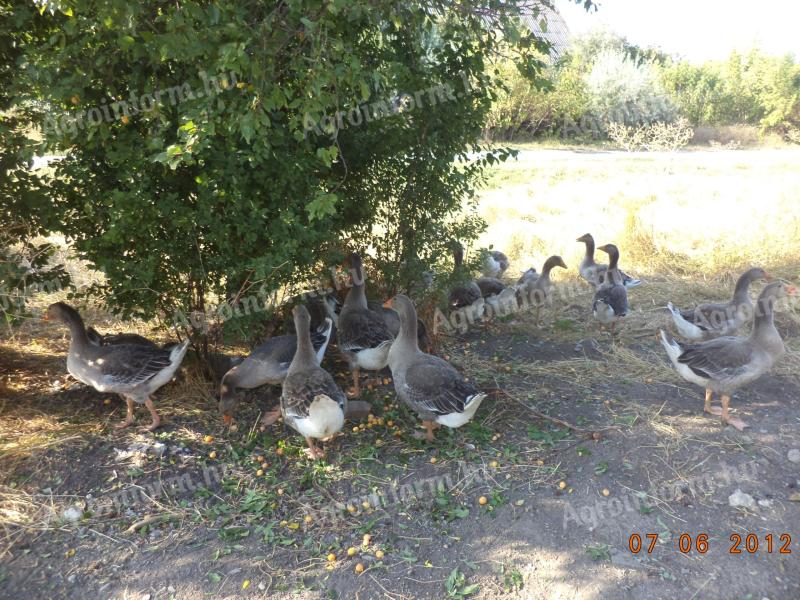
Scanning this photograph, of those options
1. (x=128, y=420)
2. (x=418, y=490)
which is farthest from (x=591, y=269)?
(x=128, y=420)

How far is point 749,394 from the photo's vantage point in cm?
715

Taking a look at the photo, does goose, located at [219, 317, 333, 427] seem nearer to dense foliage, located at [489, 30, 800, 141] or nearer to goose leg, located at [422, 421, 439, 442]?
goose leg, located at [422, 421, 439, 442]

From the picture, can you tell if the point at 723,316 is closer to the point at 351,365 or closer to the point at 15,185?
the point at 351,365

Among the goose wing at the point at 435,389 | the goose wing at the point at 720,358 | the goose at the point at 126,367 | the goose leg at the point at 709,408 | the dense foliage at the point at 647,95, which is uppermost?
the dense foliage at the point at 647,95

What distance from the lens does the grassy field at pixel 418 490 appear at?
450 centimetres

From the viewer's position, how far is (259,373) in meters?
6.62

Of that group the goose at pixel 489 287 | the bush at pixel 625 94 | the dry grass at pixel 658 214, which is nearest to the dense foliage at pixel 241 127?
the goose at pixel 489 287

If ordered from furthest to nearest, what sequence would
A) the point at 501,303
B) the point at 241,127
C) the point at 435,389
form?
the point at 501,303
the point at 435,389
the point at 241,127

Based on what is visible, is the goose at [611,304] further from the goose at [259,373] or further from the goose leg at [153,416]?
the goose leg at [153,416]

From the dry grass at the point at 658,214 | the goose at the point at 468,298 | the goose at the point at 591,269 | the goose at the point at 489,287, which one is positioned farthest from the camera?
the dry grass at the point at 658,214

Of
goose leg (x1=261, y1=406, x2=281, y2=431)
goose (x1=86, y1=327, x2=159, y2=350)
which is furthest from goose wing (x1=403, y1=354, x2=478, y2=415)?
goose (x1=86, y1=327, x2=159, y2=350)

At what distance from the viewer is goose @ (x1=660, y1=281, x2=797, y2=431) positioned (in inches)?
248

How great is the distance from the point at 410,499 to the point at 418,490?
14cm

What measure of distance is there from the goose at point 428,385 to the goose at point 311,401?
30.1 inches
